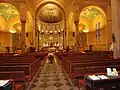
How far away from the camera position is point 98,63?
25.7 feet

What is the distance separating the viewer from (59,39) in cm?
4103

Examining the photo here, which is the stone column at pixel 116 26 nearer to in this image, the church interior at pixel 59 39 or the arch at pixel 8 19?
the church interior at pixel 59 39

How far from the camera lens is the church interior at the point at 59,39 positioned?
7.69 meters

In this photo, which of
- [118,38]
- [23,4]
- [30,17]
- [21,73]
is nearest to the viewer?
[21,73]

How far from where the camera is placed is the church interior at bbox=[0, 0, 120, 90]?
25.2 feet

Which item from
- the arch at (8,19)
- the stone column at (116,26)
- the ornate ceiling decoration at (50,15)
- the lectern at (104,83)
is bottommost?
the lectern at (104,83)

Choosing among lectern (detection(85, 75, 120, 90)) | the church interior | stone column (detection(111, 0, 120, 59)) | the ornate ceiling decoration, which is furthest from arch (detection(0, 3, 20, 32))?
lectern (detection(85, 75, 120, 90))

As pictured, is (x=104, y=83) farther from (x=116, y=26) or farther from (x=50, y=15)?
(x=50, y=15)

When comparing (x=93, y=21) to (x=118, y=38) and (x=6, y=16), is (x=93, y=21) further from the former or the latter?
(x=118, y=38)

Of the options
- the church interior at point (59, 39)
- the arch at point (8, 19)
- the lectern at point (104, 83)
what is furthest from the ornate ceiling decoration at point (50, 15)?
the lectern at point (104, 83)

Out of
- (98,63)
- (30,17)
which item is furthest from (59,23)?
(98,63)

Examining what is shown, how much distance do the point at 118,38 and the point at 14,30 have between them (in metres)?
21.4

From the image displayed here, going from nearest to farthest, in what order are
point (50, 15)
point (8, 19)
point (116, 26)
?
point (116, 26) → point (8, 19) → point (50, 15)

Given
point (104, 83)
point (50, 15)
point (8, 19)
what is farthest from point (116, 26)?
point (50, 15)
